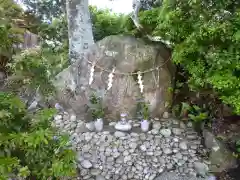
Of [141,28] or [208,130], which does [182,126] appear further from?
[141,28]

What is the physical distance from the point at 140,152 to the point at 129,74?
45.0 inches

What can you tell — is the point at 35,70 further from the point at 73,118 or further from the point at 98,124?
the point at 98,124

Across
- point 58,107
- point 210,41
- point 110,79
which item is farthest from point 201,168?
point 58,107

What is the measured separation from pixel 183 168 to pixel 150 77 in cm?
136

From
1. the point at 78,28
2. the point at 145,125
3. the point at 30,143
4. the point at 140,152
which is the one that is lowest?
the point at 140,152

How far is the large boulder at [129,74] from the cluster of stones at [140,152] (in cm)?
39

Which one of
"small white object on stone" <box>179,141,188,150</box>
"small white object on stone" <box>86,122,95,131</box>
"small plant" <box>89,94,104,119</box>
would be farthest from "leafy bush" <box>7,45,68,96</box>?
"small white object on stone" <box>179,141,188,150</box>

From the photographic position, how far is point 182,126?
344cm

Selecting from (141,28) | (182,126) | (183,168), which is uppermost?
(141,28)

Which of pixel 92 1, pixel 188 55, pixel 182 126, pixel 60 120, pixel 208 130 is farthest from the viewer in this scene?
pixel 92 1

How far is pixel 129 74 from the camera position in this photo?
358 cm

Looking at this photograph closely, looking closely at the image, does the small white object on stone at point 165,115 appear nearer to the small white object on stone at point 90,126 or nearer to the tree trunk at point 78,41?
the small white object on stone at point 90,126

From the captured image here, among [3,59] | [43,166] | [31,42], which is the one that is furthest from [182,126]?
[31,42]

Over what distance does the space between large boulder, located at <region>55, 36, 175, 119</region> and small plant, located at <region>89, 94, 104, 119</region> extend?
10 cm
